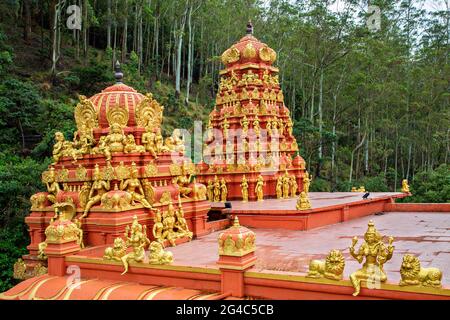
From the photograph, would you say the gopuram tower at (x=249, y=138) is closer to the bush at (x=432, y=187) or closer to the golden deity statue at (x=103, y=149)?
the golden deity statue at (x=103, y=149)

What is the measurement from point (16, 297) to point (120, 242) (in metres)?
2.06

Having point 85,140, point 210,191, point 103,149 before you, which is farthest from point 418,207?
point 85,140

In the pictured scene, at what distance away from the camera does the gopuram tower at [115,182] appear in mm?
8812

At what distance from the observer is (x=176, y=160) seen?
10453 millimetres

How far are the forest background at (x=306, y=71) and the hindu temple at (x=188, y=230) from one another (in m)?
11.8

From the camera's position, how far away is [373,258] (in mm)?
5258

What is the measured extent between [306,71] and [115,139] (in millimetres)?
30607

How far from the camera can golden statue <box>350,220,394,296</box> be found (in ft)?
17.0

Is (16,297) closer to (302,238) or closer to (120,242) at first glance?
(120,242)

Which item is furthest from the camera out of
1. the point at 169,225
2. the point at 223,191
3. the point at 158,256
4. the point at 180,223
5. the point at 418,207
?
the point at 223,191

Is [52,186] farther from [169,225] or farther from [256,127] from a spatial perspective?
[256,127]

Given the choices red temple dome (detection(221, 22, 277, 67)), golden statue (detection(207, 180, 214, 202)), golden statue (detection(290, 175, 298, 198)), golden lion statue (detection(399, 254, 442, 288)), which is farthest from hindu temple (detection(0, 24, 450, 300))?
red temple dome (detection(221, 22, 277, 67))

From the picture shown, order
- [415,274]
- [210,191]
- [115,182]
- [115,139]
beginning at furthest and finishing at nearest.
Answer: [210,191], [115,139], [115,182], [415,274]
